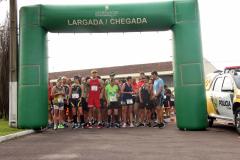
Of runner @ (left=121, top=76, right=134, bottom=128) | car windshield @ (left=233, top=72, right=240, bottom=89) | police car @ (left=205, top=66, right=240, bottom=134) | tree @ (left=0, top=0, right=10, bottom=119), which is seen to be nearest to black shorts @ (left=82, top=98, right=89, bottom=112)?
runner @ (left=121, top=76, right=134, bottom=128)

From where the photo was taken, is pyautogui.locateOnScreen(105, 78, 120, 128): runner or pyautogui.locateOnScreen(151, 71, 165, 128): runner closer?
pyautogui.locateOnScreen(151, 71, 165, 128): runner

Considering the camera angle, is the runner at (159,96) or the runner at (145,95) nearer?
the runner at (159,96)

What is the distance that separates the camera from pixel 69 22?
1298 cm

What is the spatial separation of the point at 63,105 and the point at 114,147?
5868mm

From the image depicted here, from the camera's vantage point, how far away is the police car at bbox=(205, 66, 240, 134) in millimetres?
11291

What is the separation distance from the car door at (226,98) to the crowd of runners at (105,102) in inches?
84.6

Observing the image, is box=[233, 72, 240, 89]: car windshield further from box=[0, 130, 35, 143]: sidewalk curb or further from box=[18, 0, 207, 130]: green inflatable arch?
box=[0, 130, 35, 143]: sidewalk curb

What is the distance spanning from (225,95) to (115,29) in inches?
165

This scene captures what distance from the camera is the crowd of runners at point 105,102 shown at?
14.0 metres

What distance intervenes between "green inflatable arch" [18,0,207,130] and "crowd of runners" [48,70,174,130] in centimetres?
109

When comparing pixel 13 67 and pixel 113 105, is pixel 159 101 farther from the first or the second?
pixel 13 67

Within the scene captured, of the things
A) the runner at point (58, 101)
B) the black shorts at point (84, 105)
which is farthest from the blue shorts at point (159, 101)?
the runner at point (58, 101)

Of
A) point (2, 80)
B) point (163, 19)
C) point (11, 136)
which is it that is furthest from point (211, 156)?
point (2, 80)

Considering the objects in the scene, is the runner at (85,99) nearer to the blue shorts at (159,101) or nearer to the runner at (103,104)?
the runner at (103,104)
